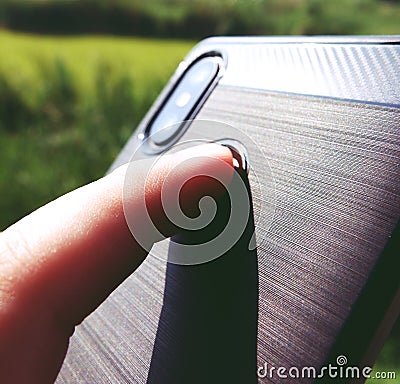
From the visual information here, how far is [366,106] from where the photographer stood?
32 centimetres

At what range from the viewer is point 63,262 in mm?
277

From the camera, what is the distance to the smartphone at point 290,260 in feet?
0.86

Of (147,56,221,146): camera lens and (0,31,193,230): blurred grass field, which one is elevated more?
(147,56,221,146): camera lens

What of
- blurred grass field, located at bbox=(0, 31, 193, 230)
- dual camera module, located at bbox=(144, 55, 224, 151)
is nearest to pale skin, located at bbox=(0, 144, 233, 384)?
dual camera module, located at bbox=(144, 55, 224, 151)

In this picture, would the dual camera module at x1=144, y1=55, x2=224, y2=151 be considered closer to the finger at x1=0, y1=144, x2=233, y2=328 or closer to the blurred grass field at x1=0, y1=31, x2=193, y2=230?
the finger at x1=0, y1=144, x2=233, y2=328

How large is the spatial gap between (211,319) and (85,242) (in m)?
0.08

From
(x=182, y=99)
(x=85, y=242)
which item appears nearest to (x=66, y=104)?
(x=182, y=99)

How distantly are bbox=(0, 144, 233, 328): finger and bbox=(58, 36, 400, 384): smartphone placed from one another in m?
0.04

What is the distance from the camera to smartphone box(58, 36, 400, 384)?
26 cm

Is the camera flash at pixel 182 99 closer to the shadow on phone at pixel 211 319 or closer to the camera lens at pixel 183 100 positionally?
the camera lens at pixel 183 100

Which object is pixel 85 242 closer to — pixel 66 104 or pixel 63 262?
pixel 63 262

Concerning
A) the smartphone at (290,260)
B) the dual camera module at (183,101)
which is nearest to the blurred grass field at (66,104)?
the dual camera module at (183,101)

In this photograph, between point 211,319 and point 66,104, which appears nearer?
point 211,319

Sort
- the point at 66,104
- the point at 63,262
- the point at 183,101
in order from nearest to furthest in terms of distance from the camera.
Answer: the point at 63,262 < the point at 183,101 < the point at 66,104
